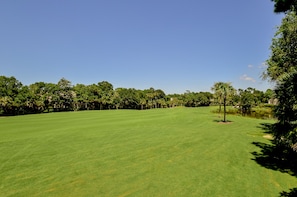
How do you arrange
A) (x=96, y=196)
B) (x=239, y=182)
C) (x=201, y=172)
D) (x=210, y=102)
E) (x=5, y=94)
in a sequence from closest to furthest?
(x=96, y=196), (x=239, y=182), (x=201, y=172), (x=5, y=94), (x=210, y=102)

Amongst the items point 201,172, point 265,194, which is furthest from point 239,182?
→ point 201,172

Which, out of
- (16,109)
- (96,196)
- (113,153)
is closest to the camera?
(96,196)

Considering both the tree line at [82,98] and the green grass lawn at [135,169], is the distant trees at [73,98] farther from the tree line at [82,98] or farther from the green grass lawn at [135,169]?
the green grass lawn at [135,169]

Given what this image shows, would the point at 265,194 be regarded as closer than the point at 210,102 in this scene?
Yes

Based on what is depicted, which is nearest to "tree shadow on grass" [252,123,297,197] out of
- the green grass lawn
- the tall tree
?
the green grass lawn

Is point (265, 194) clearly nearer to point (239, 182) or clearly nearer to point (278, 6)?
point (239, 182)

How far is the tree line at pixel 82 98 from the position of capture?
277ft

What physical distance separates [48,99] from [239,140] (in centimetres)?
9778

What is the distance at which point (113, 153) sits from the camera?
68.4ft

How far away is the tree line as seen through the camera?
84512 mm

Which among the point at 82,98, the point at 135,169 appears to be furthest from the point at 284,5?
the point at 82,98

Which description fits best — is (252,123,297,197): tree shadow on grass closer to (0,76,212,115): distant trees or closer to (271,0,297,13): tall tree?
(271,0,297,13): tall tree

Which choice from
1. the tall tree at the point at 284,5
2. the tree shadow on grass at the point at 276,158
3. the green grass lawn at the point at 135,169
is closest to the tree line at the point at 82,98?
the tree shadow on grass at the point at 276,158

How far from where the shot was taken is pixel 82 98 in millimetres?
114688
